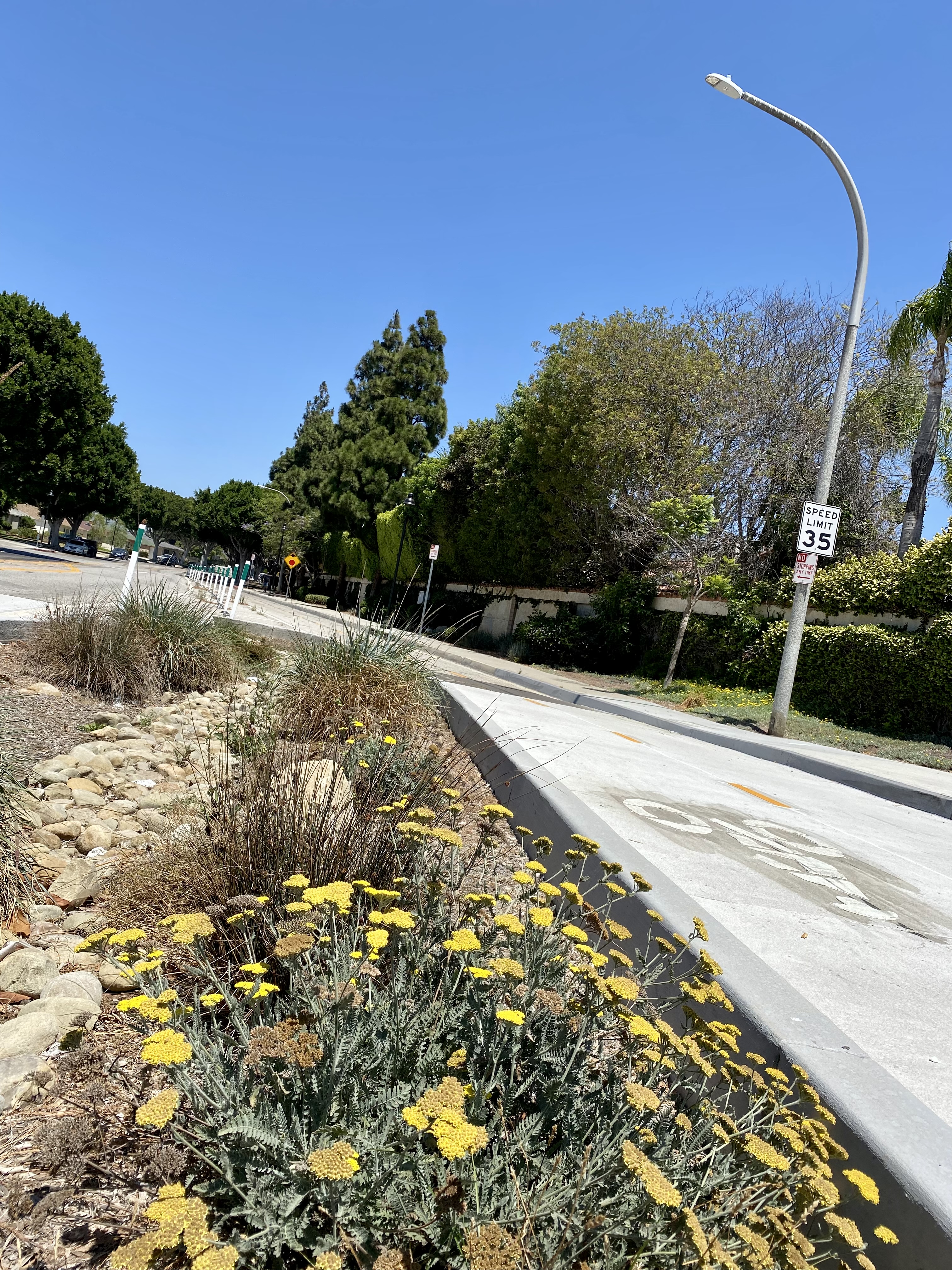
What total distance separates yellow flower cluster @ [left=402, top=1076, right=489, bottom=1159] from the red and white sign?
1240 cm

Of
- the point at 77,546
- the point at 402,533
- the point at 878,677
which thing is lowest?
the point at 77,546

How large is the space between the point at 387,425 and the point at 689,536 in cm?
3100

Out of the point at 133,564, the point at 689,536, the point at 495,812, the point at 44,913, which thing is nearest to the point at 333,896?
the point at 495,812

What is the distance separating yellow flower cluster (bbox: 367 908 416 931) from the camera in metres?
1.81

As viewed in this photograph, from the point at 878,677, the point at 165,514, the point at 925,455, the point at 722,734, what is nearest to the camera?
the point at 722,734

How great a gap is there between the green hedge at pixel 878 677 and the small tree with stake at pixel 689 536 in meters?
2.26

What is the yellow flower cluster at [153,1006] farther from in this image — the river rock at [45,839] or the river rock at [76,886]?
the river rock at [45,839]

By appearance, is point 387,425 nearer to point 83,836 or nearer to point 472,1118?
point 83,836

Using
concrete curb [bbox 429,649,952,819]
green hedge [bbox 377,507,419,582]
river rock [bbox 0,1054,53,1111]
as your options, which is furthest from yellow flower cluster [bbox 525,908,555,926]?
green hedge [bbox 377,507,419,582]

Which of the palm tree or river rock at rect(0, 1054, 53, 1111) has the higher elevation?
the palm tree

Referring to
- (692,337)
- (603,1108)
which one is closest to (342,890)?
(603,1108)

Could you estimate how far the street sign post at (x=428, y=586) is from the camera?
738cm

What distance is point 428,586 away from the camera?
2020 cm

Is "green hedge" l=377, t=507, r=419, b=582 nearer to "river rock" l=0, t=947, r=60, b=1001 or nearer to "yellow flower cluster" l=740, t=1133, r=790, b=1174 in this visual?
"river rock" l=0, t=947, r=60, b=1001
